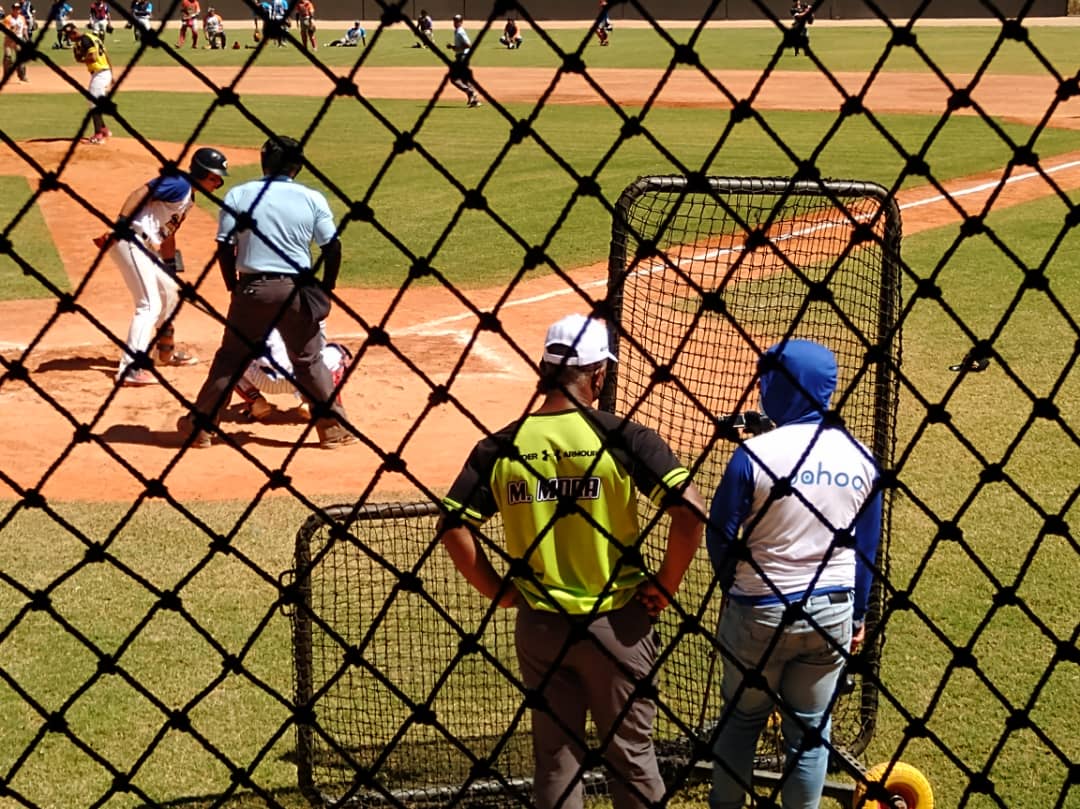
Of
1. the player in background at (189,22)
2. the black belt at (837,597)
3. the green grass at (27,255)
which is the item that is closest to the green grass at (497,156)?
the green grass at (27,255)

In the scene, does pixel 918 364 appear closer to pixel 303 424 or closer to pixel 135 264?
pixel 303 424

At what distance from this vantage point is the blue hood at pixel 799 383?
4.34m

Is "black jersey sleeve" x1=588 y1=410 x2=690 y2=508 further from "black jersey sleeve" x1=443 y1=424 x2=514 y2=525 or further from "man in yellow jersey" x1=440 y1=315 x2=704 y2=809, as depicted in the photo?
"black jersey sleeve" x1=443 y1=424 x2=514 y2=525

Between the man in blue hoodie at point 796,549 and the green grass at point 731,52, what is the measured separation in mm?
31825

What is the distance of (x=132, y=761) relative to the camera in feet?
18.0

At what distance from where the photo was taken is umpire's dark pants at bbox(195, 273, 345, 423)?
8294mm

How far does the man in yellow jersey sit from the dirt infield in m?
0.73

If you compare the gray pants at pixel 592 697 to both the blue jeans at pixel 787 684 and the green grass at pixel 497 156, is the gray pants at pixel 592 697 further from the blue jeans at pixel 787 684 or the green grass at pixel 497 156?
the green grass at pixel 497 156

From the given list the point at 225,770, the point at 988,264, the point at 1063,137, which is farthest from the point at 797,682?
the point at 1063,137

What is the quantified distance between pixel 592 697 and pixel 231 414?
6.21 metres

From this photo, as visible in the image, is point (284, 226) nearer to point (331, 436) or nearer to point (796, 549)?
point (331, 436)

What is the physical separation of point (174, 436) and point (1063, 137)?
1816 cm

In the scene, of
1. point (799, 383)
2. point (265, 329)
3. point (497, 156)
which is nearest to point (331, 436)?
point (265, 329)

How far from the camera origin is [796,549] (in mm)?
4352
